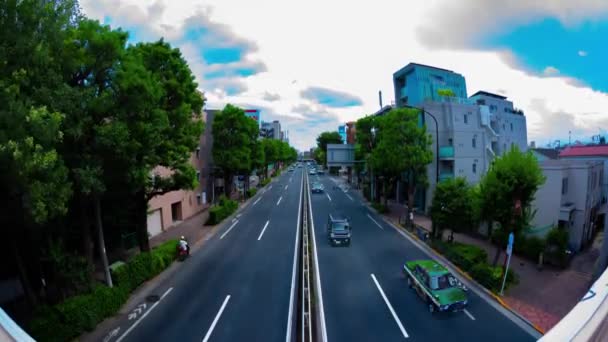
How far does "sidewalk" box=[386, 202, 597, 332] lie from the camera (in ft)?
39.6

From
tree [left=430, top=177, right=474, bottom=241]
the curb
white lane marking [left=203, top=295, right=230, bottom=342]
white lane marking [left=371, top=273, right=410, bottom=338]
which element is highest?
tree [left=430, top=177, right=474, bottom=241]

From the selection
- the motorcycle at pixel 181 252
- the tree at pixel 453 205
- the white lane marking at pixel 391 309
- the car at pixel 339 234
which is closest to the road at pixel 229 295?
the motorcycle at pixel 181 252

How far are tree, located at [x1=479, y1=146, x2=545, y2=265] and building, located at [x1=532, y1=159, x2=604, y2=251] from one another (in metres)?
6.83

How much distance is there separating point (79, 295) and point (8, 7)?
10.1 metres

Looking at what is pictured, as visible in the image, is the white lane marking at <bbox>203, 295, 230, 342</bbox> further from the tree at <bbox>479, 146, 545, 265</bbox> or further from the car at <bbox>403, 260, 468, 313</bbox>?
the tree at <bbox>479, 146, 545, 265</bbox>

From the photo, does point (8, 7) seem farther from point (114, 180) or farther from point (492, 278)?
point (492, 278)

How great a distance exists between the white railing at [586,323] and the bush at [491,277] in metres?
10.3

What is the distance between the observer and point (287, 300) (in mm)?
13562

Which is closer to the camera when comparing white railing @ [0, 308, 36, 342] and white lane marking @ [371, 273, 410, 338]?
white railing @ [0, 308, 36, 342]

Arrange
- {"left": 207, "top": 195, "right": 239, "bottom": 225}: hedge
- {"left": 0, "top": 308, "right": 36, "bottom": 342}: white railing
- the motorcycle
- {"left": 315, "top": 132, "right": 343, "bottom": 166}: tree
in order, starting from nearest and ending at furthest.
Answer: {"left": 0, "top": 308, "right": 36, "bottom": 342}: white railing
the motorcycle
{"left": 207, "top": 195, "right": 239, "bottom": 225}: hedge
{"left": 315, "top": 132, "right": 343, "bottom": 166}: tree

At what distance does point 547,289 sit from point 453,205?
6.15 m

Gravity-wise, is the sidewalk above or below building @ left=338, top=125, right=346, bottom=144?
below

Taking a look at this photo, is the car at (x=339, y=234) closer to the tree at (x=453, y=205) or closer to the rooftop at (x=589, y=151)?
the tree at (x=453, y=205)

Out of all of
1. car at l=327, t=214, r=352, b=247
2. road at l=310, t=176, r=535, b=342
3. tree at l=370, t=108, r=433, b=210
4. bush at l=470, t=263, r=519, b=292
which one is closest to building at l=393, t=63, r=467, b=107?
tree at l=370, t=108, r=433, b=210
